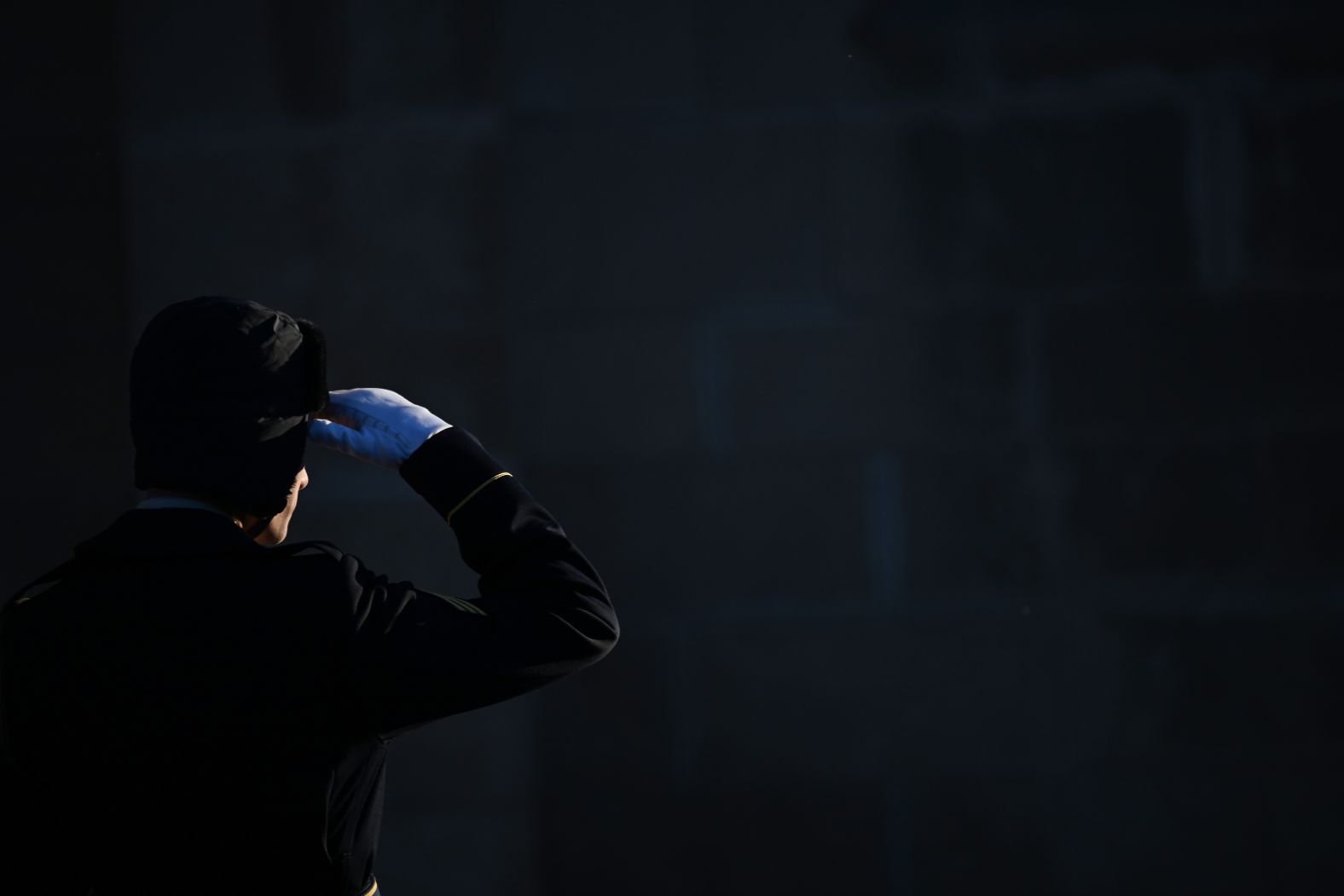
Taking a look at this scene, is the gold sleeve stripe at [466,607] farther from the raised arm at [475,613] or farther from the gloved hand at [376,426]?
the gloved hand at [376,426]

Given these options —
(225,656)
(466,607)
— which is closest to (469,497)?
(466,607)

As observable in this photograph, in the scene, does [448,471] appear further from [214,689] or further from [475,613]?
[214,689]

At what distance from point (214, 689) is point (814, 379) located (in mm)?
1644

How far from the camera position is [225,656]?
1.33 m

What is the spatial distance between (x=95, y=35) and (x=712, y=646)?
6.21ft

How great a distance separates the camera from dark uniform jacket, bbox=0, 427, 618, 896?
4.34 feet

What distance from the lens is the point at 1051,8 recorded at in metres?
2.72

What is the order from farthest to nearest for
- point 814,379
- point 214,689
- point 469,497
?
point 814,379, point 469,497, point 214,689

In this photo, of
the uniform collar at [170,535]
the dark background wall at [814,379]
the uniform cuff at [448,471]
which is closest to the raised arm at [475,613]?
the uniform cuff at [448,471]

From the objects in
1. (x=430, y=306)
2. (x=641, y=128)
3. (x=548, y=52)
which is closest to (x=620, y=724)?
(x=430, y=306)

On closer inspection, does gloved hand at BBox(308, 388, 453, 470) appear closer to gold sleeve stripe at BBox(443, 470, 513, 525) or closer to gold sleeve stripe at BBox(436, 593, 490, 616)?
gold sleeve stripe at BBox(443, 470, 513, 525)

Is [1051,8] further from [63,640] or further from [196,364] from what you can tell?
[63,640]

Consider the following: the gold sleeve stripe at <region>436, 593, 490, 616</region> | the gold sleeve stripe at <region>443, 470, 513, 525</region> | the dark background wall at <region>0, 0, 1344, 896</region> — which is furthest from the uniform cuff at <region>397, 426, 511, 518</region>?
the dark background wall at <region>0, 0, 1344, 896</region>

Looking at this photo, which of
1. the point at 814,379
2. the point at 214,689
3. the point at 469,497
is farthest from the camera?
the point at 814,379
